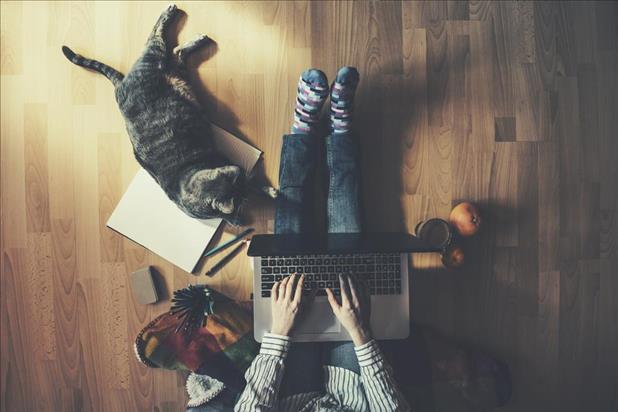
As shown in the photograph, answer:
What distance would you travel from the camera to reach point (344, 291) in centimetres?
114

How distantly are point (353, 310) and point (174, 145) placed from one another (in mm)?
715

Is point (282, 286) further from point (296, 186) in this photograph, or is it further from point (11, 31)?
point (11, 31)

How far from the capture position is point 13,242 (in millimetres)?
1424

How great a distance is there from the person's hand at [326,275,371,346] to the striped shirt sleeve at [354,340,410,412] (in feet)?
0.10

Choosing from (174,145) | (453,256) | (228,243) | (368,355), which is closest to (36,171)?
(174,145)

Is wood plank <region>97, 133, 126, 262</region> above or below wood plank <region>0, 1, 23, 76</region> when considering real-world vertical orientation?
below

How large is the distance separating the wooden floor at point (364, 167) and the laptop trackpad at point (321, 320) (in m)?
0.33

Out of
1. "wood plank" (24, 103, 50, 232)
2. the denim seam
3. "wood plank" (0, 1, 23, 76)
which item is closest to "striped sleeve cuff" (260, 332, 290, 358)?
the denim seam

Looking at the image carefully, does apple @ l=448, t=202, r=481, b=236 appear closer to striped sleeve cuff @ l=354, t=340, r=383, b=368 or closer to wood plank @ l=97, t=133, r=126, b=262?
striped sleeve cuff @ l=354, t=340, r=383, b=368

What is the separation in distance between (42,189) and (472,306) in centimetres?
159

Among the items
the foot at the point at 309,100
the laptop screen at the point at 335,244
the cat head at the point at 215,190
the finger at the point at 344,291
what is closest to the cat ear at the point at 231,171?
the cat head at the point at 215,190

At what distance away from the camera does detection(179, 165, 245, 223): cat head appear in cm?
114

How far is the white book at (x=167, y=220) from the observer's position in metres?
1.37

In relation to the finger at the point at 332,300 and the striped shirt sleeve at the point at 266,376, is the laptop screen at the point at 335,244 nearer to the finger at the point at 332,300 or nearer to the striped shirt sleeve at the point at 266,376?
the finger at the point at 332,300
